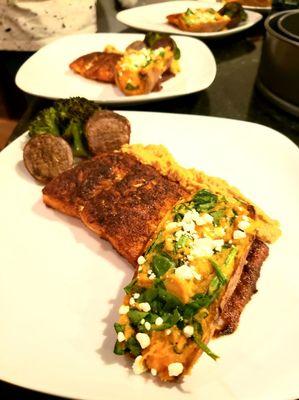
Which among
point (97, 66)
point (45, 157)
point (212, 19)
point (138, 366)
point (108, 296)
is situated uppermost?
point (212, 19)

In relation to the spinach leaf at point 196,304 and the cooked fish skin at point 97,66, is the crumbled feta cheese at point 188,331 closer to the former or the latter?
the spinach leaf at point 196,304

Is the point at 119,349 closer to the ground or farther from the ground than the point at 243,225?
closer to the ground

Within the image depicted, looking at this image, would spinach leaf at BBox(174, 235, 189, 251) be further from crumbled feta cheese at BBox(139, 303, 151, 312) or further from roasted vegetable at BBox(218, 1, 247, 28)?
roasted vegetable at BBox(218, 1, 247, 28)

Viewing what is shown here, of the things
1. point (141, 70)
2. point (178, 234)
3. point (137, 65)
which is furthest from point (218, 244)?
point (137, 65)

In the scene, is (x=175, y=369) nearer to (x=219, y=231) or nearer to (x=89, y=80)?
(x=219, y=231)

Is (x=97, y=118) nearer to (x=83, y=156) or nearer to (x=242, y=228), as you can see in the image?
(x=83, y=156)

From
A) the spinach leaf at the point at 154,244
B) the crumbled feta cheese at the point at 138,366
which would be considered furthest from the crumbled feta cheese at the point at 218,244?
the crumbled feta cheese at the point at 138,366

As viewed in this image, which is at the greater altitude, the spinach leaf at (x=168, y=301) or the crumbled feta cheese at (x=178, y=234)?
the crumbled feta cheese at (x=178, y=234)

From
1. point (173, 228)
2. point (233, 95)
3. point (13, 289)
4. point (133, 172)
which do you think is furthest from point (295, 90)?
point (13, 289)

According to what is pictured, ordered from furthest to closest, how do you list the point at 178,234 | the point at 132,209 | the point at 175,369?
the point at 132,209, the point at 178,234, the point at 175,369
